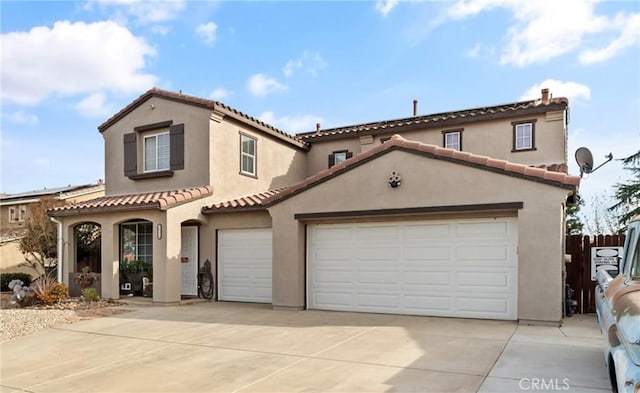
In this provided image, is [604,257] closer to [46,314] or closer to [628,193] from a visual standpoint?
[628,193]

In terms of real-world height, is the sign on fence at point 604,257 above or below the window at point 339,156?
below

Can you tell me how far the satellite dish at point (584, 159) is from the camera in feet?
34.0

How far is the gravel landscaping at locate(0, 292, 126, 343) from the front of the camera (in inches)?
385

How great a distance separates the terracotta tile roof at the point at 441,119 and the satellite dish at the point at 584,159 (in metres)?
4.67

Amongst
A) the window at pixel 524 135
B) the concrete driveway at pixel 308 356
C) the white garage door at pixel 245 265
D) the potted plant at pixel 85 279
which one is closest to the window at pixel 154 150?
the white garage door at pixel 245 265

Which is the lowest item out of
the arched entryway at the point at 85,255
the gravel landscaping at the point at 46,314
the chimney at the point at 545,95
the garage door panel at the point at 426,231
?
the gravel landscaping at the point at 46,314

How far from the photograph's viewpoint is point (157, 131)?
616 inches

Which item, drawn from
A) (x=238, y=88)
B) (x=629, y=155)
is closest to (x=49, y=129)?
(x=238, y=88)

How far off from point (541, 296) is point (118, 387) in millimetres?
7764

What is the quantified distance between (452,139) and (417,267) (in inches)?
296

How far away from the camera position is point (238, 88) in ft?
54.4

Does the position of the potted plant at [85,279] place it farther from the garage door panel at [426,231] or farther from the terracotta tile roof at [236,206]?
the garage door panel at [426,231]

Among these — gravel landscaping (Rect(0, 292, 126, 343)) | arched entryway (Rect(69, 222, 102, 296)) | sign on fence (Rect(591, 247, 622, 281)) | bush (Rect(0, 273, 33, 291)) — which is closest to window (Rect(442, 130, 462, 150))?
sign on fence (Rect(591, 247, 622, 281))

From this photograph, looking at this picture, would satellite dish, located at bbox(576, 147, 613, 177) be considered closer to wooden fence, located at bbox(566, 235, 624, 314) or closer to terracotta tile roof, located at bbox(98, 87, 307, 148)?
wooden fence, located at bbox(566, 235, 624, 314)
